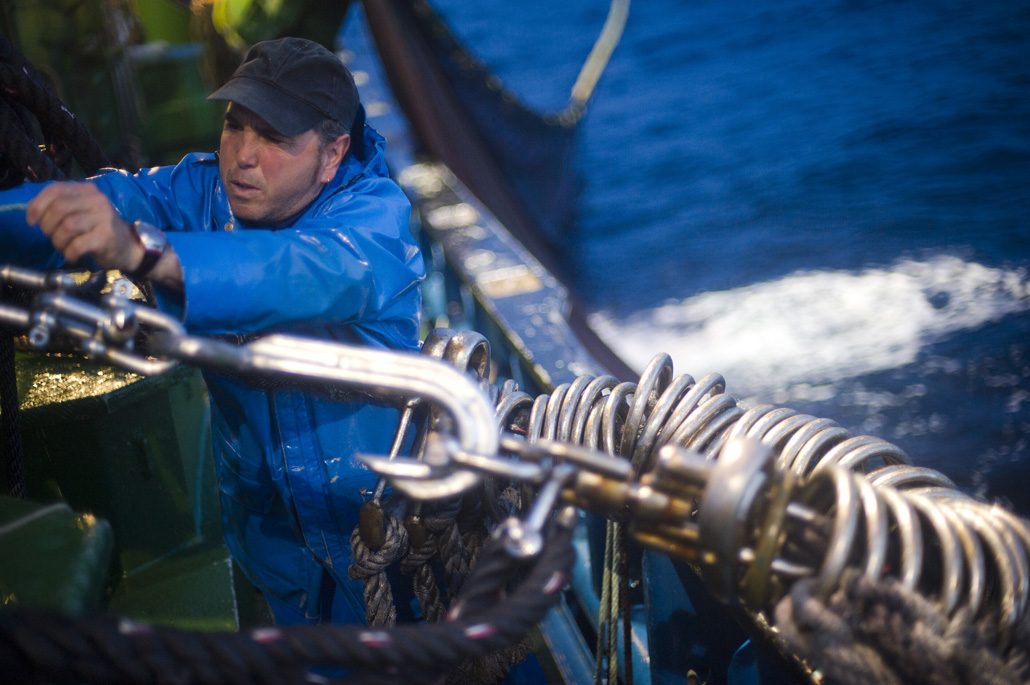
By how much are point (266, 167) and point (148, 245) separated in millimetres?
561

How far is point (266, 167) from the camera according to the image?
6.06 feet

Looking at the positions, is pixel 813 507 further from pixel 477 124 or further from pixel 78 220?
pixel 477 124

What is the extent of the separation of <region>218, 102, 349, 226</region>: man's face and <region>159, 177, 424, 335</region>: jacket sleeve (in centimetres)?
15

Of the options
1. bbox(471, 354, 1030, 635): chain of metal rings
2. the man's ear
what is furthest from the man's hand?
bbox(471, 354, 1030, 635): chain of metal rings

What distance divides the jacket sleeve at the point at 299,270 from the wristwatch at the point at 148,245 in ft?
0.10

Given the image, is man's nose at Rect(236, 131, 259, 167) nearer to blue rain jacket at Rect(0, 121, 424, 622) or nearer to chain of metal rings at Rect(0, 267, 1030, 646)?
blue rain jacket at Rect(0, 121, 424, 622)

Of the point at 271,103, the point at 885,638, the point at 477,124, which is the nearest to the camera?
the point at 885,638

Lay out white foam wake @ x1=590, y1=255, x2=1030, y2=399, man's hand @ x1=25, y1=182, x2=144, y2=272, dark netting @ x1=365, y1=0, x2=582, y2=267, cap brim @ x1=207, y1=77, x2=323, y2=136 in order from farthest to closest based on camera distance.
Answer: dark netting @ x1=365, y1=0, x2=582, y2=267 → white foam wake @ x1=590, y1=255, x2=1030, y2=399 → cap brim @ x1=207, y1=77, x2=323, y2=136 → man's hand @ x1=25, y1=182, x2=144, y2=272

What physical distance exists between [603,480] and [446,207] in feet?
14.8

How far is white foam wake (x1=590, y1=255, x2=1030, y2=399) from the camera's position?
669 centimetres

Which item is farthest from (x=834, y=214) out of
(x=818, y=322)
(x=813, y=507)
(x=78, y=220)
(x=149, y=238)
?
(x=78, y=220)

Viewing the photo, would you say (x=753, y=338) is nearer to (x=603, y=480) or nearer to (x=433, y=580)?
(x=433, y=580)

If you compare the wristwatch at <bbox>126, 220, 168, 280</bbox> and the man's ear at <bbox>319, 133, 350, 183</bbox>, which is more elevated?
the man's ear at <bbox>319, 133, 350, 183</bbox>

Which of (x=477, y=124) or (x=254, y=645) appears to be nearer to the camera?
→ (x=254, y=645)
